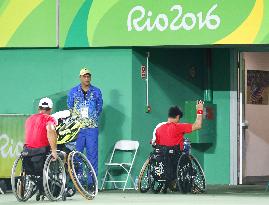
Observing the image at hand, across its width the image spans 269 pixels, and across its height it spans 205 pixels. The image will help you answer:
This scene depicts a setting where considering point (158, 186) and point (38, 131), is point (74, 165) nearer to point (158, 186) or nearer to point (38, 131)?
point (38, 131)

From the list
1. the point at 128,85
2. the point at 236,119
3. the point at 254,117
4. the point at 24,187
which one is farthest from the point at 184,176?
the point at 254,117

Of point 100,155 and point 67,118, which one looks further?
point 100,155

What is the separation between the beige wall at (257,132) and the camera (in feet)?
75.4

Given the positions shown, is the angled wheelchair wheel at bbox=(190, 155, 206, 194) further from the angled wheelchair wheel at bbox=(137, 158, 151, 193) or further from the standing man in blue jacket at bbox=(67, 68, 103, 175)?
the standing man in blue jacket at bbox=(67, 68, 103, 175)

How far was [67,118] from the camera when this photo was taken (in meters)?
18.2

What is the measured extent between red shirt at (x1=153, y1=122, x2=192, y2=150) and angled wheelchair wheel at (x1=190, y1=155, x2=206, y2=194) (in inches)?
16.2

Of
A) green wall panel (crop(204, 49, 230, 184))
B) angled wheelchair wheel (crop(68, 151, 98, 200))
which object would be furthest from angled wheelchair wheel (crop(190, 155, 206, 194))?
green wall panel (crop(204, 49, 230, 184))

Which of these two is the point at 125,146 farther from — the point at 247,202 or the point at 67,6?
the point at 247,202

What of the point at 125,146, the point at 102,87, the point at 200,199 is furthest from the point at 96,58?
the point at 200,199

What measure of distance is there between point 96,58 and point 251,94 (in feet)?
12.8

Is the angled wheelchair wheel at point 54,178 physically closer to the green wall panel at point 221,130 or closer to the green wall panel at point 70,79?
the green wall panel at point 70,79

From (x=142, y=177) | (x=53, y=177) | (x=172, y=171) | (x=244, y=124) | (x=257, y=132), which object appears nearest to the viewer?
(x=53, y=177)

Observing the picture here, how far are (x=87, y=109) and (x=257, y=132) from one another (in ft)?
16.3

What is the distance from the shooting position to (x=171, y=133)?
63.6 feet
